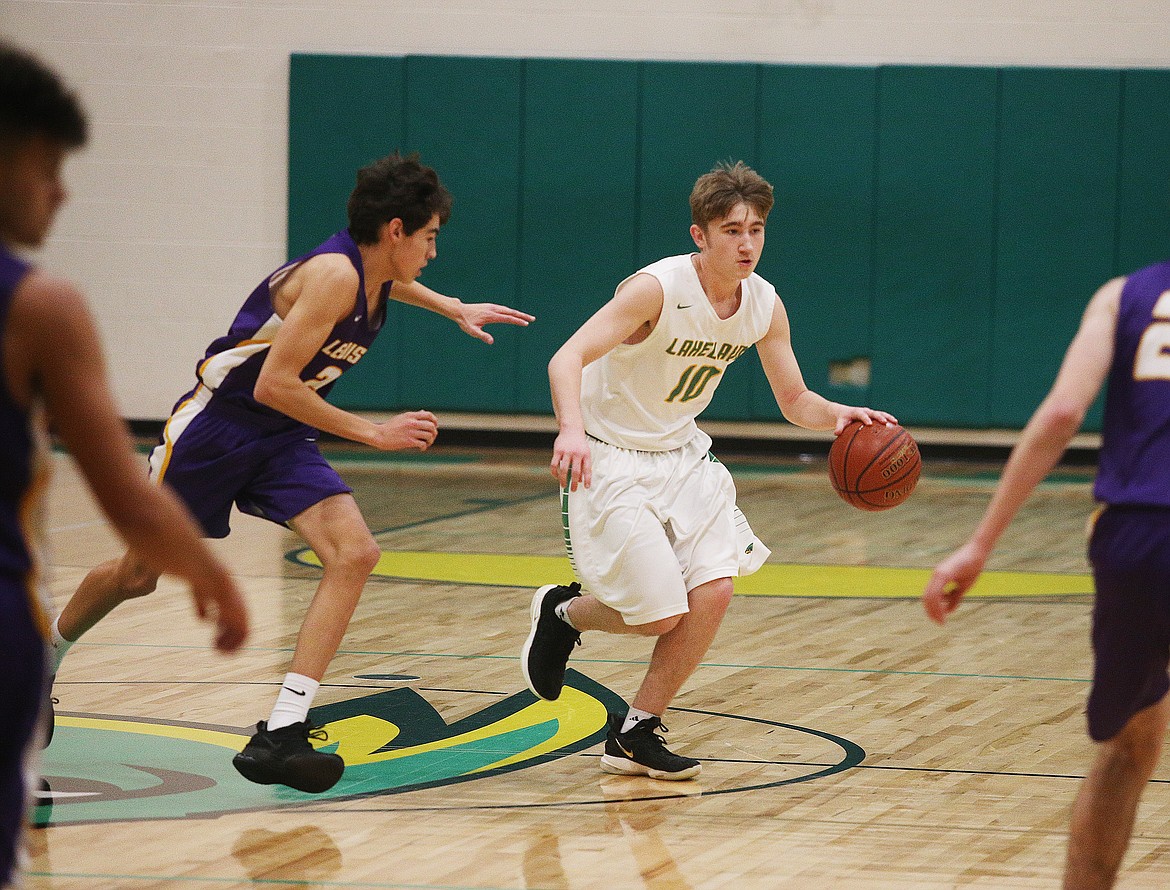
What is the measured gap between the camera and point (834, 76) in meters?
11.6

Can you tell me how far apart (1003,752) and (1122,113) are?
27.3 ft


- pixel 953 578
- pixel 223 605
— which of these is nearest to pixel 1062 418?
pixel 953 578

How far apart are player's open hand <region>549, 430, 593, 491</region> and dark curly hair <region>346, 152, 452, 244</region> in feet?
1.99

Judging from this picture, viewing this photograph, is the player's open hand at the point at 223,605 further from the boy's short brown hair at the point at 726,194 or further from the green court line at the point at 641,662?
the green court line at the point at 641,662

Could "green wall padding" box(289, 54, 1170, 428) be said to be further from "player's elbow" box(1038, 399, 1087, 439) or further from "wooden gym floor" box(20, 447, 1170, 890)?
"player's elbow" box(1038, 399, 1087, 439)

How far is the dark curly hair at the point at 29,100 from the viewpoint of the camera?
6.19ft

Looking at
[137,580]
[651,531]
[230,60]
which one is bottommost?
[137,580]

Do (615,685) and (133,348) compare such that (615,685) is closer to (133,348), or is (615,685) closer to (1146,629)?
(1146,629)

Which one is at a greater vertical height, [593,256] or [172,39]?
[172,39]

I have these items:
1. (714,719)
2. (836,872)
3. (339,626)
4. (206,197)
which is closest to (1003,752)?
(714,719)

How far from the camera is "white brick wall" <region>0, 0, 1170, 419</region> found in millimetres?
11672

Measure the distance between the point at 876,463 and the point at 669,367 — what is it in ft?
2.33

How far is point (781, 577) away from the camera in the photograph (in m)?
7.21

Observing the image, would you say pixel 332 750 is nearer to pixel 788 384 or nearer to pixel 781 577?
pixel 788 384
